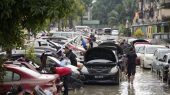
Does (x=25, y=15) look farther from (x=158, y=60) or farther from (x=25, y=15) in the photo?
(x=158, y=60)

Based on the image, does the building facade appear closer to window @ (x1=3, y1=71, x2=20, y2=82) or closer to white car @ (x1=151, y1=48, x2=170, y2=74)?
white car @ (x1=151, y1=48, x2=170, y2=74)

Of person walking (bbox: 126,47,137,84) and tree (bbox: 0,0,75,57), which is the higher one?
tree (bbox: 0,0,75,57)

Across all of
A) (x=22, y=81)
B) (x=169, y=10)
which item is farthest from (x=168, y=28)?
(x=22, y=81)

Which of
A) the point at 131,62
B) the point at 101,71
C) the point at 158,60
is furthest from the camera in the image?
the point at 158,60

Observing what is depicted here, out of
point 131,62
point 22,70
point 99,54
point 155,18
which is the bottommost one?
point 131,62

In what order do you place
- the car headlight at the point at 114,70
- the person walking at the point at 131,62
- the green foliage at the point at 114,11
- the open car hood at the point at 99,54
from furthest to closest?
the green foliage at the point at 114,11, the open car hood at the point at 99,54, the person walking at the point at 131,62, the car headlight at the point at 114,70

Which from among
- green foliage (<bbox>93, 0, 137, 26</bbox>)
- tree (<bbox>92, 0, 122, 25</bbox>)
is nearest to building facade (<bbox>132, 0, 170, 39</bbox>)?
green foliage (<bbox>93, 0, 137, 26</bbox>)

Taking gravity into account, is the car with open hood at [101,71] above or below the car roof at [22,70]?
below

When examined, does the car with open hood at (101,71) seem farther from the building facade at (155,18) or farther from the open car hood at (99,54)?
the building facade at (155,18)

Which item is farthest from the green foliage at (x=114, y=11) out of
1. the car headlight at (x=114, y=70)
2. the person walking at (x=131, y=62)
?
the car headlight at (x=114, y=70)

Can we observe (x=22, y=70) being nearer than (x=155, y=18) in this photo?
Yes

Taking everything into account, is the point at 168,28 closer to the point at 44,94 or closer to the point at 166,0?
the point at 166,0

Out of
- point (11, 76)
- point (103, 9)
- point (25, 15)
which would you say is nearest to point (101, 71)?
point (11, 76)

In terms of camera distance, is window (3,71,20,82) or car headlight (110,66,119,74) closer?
window (3,71,20,82)
